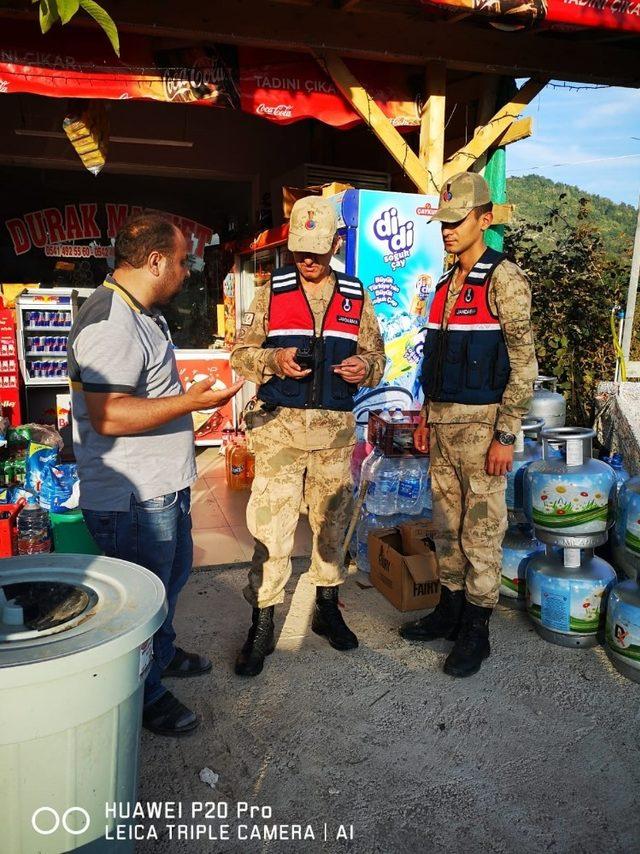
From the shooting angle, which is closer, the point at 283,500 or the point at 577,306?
the point at 283,500

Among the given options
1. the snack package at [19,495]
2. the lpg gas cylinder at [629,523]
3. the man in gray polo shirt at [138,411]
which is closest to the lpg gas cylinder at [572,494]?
the lpg gas cylinder at [629,523]

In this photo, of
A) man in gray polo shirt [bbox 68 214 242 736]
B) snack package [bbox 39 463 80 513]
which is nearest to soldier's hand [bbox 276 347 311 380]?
man in gray polo shirt [bbox 68 214 242 736]

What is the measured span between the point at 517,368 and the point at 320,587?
153cm

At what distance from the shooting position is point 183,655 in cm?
316

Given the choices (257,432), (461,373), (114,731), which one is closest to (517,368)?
(461,373)

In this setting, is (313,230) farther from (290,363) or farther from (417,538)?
(417,538)

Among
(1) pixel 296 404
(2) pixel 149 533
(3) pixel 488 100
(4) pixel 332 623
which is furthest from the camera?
(3) pixel 488 100

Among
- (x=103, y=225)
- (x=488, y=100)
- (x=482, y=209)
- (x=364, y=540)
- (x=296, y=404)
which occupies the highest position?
(x=488, y=100)

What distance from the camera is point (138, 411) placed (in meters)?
2.21

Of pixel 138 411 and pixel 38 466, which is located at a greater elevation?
pixel 138 411

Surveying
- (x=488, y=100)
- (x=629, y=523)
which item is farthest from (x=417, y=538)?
(x=488, y=100)

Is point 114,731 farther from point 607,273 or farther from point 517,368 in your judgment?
point 607,273

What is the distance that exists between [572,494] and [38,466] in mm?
3513

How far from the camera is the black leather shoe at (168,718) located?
2.67 m
